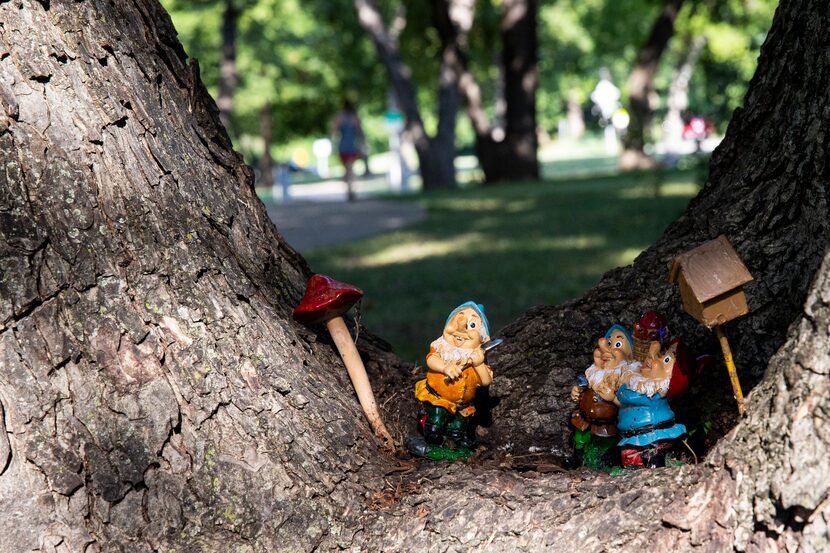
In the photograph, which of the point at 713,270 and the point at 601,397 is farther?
the point at 601,397

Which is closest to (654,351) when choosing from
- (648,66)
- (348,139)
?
(348,139)

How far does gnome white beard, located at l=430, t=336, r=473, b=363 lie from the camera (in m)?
3.26

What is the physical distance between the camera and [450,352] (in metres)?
3.28

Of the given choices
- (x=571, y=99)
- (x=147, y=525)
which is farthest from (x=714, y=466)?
(x=571, y=99)

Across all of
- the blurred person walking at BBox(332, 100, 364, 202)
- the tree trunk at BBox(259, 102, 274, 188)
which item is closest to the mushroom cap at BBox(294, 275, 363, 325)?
the blurred person walking at BBox(332, 100, 364, 202)

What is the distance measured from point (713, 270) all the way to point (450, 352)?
955 millimetres

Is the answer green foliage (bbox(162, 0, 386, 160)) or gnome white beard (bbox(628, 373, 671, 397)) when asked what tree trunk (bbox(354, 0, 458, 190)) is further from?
gnome white beard (bbox(628, 373, 671, 397))

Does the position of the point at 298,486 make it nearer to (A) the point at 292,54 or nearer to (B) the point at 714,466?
(B) the point at 714,466

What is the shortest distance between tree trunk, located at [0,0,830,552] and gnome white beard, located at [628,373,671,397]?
0.32m

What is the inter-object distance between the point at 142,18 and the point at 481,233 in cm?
933

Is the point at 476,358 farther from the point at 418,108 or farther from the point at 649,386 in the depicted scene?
the point at 418,108

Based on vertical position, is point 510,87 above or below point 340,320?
above

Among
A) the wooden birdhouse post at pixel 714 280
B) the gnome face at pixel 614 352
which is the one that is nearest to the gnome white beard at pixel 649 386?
the gnome face at pixel 614 352

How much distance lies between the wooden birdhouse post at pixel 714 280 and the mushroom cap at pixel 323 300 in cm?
103
